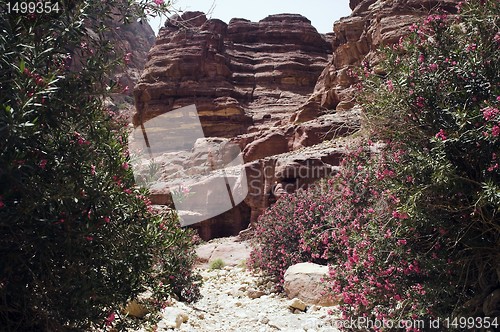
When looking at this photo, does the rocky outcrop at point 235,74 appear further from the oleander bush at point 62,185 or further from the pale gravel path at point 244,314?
the oleander bush at point 62,185

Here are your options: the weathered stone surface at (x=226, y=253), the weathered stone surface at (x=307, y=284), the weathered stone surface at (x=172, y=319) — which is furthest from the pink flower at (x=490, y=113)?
the weathered stone surface at (x=226, y=253)

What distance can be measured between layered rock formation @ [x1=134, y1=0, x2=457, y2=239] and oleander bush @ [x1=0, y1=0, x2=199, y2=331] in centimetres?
1372

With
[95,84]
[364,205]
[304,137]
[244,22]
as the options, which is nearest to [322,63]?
[244,22]

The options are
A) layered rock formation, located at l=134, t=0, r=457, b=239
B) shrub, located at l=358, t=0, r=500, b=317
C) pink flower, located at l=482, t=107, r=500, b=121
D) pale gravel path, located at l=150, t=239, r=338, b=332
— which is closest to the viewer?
pink flower, located at l=482, t=107, r=500, b=121

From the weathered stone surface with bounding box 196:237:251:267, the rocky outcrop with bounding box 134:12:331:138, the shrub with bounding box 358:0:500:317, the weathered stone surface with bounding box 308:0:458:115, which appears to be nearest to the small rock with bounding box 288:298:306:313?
the shrub with bounding box 358:0:500:317

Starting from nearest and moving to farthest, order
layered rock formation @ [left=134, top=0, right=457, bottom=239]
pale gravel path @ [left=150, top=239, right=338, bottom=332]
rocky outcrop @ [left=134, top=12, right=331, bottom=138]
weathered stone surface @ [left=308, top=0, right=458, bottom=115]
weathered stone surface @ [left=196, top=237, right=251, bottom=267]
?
pale gravel path @ [left=150, top=239, right=338, bottom=332], weathered stone surface @ [left=196, top=237, right=251, bottom=267], layered rock formation @ [left=134, top=0, right=457, bottom=239], weathered stone surface @ [left=308, top=0, right=458, bottom=115], rocky outcrop @ [left=134, top=12, right=331, bottom=138]

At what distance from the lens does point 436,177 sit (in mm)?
3494

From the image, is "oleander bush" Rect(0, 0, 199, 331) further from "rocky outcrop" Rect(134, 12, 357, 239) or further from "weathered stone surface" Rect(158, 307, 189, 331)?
"rocky outcrop" Rect(134, 12, 357, 239)

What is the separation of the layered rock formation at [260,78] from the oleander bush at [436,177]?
12.4m

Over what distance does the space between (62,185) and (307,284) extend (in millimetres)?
5706

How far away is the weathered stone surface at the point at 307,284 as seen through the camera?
7153mm

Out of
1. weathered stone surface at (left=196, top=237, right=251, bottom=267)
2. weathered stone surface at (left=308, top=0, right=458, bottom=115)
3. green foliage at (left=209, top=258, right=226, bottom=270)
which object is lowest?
weathered stone surface at (left=196, top=237, right=251, bottom=267)

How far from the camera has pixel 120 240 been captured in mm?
3258

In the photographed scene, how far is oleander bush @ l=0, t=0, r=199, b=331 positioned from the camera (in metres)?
2.52
